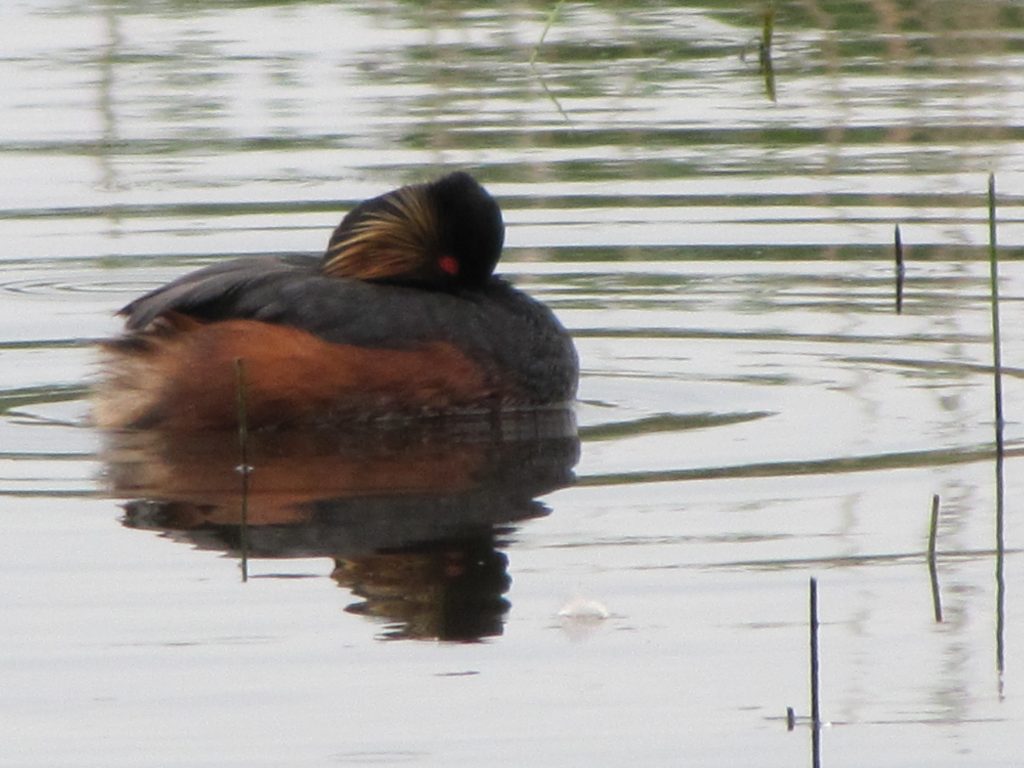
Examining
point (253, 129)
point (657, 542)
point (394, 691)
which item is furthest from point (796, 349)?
point (253, 129)

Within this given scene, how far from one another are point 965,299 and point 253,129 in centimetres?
505

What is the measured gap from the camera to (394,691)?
17.7ft

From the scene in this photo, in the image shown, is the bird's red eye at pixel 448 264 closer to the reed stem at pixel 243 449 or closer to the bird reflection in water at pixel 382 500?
the bird reflection in water at pixel 382 500

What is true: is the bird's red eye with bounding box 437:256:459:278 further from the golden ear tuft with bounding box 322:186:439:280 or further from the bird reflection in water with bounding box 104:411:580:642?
the bird reflection in water with bounding box 104:411:580:642

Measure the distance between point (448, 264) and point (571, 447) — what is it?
1.08 meters

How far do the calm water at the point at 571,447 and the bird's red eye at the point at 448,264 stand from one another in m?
Result: 0.69

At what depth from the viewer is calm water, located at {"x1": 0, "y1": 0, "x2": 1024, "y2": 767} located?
5.34m

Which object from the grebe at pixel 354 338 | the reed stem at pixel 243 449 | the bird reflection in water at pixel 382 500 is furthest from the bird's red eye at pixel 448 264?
the reed stem at pixel 243 449

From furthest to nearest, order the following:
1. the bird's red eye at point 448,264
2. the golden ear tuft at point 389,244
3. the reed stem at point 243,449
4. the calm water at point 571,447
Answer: the bird's red eye at point 448,264
the golden ear tuft at point 389,244
the reed stem at point 243,449
the calm water at point 571,447

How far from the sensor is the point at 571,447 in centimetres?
799

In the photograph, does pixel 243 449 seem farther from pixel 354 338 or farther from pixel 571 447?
pixel 571 447

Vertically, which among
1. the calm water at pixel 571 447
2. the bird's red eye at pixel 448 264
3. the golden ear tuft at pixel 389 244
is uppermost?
the golden ear tuft at pixel 389 244

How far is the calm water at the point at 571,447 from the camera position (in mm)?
5340

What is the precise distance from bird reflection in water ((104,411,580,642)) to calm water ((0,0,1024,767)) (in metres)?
0.02
